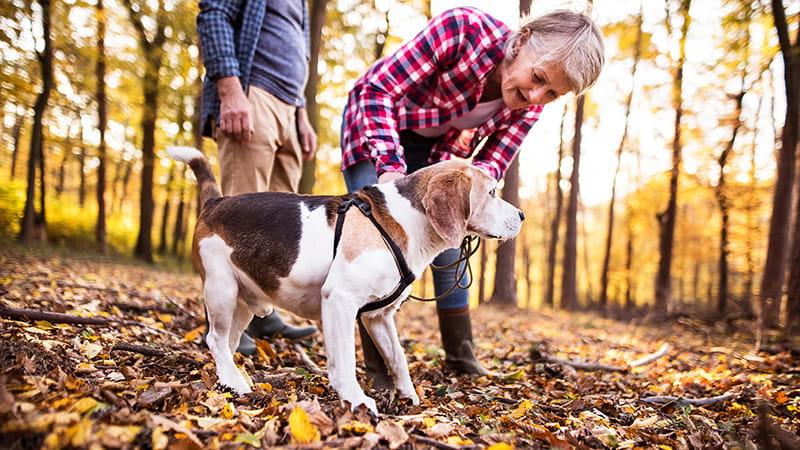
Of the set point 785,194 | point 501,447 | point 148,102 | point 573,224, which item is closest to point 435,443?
point 501,447

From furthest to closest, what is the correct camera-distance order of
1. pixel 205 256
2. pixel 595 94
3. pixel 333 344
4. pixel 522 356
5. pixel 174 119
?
pixel 595 94, pixel 174 119, pixel 522 356, pixel 205 256, pixel 333 344

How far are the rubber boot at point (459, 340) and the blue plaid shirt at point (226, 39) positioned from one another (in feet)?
→ 8.30

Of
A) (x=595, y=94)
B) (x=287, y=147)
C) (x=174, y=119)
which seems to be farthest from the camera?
(x=595, y=94)

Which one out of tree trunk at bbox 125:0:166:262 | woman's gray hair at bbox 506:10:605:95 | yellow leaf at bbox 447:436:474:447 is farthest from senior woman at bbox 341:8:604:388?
tree trunk at bbox 125:0:166:262

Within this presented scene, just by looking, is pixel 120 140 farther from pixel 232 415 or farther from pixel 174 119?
pixel 232 415

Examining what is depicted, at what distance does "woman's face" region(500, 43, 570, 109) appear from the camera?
128 inches

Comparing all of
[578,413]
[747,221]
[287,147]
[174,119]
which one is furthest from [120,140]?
[747,221]

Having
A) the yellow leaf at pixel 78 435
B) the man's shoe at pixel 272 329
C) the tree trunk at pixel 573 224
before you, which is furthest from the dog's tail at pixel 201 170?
the tree trunk at pixel 573 224

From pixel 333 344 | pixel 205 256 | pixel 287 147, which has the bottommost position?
pixel 333 344

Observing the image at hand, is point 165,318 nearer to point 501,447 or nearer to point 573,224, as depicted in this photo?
point 501,447

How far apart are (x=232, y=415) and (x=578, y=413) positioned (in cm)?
226

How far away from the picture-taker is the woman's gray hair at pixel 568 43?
3.20 meters

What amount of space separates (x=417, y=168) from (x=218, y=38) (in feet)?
5.93

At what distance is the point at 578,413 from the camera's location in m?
3.29
